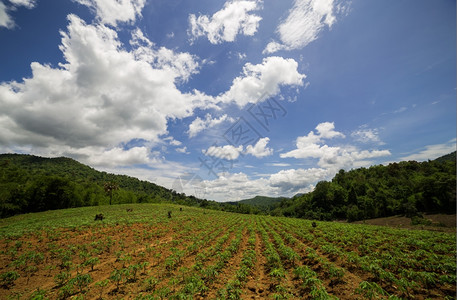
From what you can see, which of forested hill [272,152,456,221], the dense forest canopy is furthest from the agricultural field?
forested hill [272,152,456,221]

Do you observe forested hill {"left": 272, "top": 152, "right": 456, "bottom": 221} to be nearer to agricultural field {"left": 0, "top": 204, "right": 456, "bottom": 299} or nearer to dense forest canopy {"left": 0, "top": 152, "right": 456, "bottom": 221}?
dense forest canopy {"left": 0, "top": 152, "right": 456, "bottom": 221}

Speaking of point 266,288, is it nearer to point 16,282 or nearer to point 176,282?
point 176,282

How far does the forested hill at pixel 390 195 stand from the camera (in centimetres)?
5189

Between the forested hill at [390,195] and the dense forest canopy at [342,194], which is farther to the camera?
the forested hill at [390,195]

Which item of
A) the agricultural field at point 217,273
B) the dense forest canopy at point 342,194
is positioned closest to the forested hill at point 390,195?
the dense forest canopy at point 342,194

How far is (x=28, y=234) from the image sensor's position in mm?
16125

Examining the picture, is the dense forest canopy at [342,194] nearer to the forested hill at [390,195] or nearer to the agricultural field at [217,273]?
the forested hill at [390,195]

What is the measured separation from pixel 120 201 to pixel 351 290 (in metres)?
93.2

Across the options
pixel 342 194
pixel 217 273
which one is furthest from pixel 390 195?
pixel 217 273

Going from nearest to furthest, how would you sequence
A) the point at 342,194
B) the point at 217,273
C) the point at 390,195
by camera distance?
1. the point at 217,273
2. the point at 390,195
3. the point at 342,194

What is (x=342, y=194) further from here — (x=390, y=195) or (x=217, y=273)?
(x=217, y=273)

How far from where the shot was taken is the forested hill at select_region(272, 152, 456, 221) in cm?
5189

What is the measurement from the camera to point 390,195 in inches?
2640

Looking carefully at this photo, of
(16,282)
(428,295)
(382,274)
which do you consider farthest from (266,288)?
(16,282)
